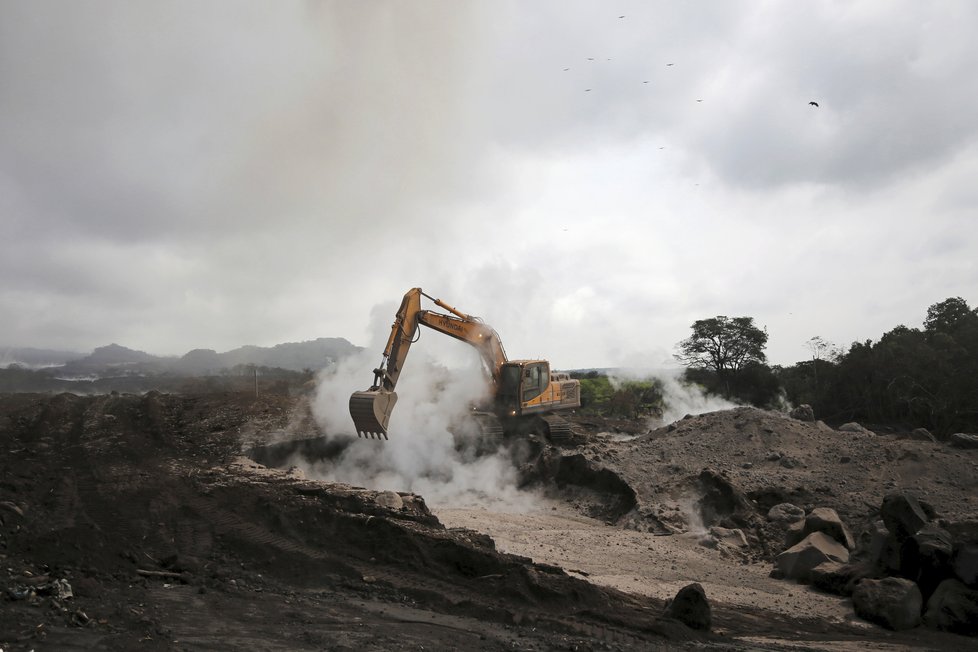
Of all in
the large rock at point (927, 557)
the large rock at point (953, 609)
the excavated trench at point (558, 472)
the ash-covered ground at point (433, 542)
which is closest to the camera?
the ash-covered ground at point (433, 542)

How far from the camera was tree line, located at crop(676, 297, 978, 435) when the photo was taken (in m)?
22.8

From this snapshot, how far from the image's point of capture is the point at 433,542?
23.5 feet

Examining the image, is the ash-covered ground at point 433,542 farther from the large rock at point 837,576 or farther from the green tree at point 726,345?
the green tree at point 726,345

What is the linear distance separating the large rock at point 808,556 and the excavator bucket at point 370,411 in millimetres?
7277

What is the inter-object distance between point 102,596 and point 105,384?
35686 millimetres

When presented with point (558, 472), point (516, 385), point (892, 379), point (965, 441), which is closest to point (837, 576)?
point (558, 472)

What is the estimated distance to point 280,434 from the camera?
14.7 m

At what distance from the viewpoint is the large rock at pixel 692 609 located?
6.02 m

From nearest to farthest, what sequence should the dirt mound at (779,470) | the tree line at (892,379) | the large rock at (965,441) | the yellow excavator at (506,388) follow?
the dirt mound at (779,470), the large rock at (965,441), the yellow excavator at (506,388), the tree line at (892,379)

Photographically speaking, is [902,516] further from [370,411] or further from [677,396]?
[677,396]

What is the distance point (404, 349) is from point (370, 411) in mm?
2359

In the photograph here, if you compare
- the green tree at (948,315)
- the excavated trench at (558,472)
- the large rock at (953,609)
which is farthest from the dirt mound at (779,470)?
the green tree at (948,315)

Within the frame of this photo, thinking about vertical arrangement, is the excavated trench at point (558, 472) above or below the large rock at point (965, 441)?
below

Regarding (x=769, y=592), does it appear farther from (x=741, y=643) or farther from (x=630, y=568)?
(x=741, y=643)
